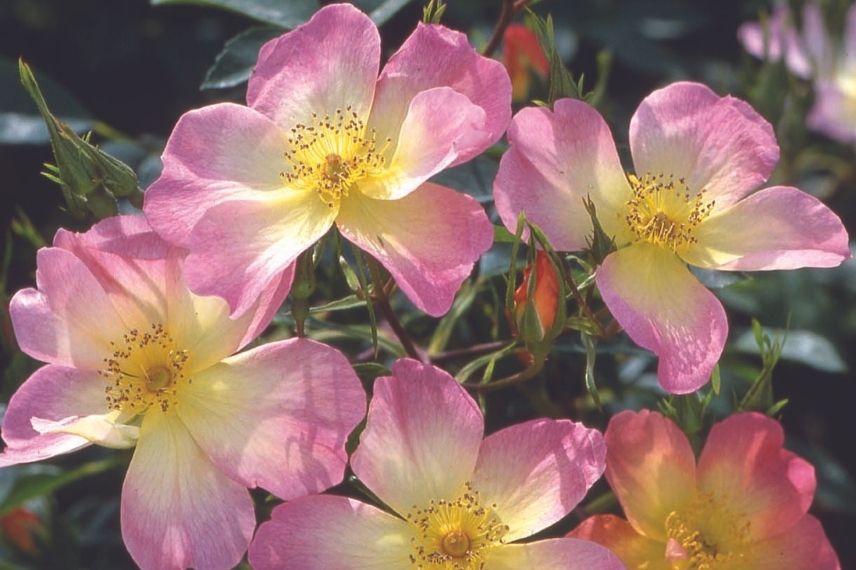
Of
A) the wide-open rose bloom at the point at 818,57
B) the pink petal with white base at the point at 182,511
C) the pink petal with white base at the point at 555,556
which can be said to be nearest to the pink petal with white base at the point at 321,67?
the pink petal with white base at the point at 182,511

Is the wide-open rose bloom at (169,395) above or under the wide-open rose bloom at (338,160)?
under

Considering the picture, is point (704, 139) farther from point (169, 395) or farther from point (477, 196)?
point (169, 395)

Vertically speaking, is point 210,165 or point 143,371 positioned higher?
point 210,165

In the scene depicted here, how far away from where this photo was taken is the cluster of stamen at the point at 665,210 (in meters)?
1.25

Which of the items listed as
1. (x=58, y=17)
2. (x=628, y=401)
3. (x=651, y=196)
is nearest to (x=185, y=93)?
(x=58, y=17)

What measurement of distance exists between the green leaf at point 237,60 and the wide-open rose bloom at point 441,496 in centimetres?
50

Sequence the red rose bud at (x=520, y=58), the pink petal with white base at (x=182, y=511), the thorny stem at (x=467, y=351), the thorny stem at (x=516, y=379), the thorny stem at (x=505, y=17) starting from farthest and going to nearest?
the red rose bud at (x=520, y=58) < the thorny stem at (x=505, y=17) < the thorny stem at (x=467, y=351) < the thorny stem at (x=516, y=379) < the pink petal with white base at (x=182, y=511)

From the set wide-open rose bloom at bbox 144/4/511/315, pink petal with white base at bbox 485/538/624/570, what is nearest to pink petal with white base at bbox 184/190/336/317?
wide-open rose bloom at bbox 144/4/511/315

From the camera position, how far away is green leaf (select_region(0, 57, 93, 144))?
1663 mm

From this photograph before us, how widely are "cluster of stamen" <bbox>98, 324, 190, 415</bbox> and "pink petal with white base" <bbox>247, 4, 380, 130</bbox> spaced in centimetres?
25

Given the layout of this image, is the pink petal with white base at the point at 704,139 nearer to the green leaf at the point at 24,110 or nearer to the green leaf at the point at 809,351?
the green leaf at the point at 809,351

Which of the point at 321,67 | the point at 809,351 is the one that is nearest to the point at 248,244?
the point at 321,67

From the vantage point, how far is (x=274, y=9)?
1547 mm

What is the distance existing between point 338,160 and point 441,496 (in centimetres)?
34
